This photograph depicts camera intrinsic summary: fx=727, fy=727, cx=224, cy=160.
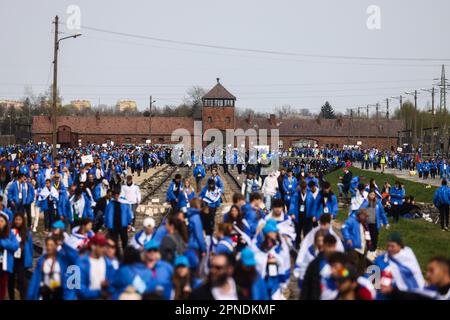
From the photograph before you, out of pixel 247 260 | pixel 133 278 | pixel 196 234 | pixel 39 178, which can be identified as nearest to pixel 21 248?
pixel 196 234

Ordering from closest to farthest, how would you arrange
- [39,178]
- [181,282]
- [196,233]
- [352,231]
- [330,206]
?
1. [181,282]
2. [196,233]
3. [352,231]
4. [330,206]
5. [39,178]

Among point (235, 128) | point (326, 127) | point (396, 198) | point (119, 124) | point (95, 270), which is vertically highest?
point (119, 124)

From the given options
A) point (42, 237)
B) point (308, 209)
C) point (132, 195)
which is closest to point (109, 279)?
point (308, 209)

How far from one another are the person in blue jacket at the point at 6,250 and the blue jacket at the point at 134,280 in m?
3.48

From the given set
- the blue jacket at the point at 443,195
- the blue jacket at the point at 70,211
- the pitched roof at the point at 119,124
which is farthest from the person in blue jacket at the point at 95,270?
the pitched roof at the point at 119,124

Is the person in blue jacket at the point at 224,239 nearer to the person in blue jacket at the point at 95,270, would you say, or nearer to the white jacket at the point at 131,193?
the person in blue jacket at the point at 95,270

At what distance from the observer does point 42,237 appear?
737 inches

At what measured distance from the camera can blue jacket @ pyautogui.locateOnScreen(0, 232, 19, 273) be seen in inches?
413

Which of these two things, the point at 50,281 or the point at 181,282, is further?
the point at 50,281

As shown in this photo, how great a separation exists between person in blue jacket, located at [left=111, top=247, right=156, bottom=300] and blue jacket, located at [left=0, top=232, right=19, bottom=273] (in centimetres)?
344

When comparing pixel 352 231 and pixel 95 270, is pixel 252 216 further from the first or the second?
pixel 95 270

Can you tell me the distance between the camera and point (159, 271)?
25.5ft

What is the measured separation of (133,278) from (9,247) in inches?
147

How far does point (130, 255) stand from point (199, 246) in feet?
10.8
